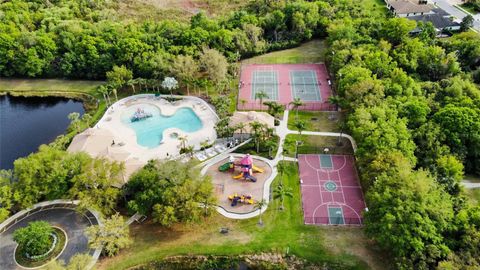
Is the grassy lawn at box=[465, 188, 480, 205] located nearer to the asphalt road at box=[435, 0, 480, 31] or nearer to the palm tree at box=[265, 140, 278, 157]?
the palm tree at box=[265, 140, 278, 157]

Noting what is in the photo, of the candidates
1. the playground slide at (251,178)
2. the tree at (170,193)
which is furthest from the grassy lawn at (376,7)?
the tree at (170,193)

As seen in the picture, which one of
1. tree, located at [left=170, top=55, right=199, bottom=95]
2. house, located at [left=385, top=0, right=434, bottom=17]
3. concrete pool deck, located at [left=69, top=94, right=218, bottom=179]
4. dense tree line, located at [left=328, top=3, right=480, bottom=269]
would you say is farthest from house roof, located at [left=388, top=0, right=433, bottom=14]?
concrete pool deck, located at [left=69, top=94, right=218, bottom=179]

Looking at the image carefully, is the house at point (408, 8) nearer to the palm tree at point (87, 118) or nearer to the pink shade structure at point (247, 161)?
the pink shade structure at point (247, 161)

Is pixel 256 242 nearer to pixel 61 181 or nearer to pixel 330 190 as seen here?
pixel 330 190

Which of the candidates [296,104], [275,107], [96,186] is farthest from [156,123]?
[296,104]

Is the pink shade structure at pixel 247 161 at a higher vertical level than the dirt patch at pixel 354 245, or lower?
higher

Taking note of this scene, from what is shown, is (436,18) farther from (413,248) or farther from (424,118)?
(413,248)
